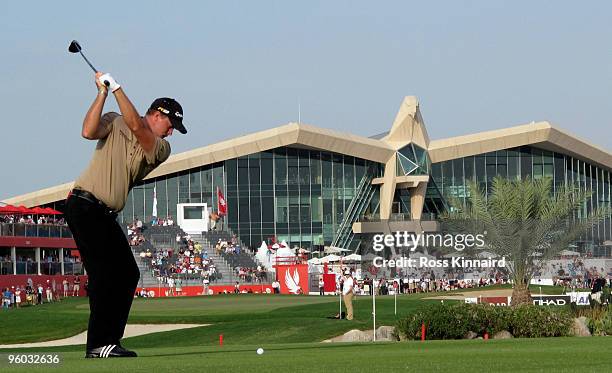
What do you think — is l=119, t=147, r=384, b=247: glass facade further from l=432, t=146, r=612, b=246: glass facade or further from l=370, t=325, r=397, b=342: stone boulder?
l=370, t=325, r=397, b=342: stone boulder

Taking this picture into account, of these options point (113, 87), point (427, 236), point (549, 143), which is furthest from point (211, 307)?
point (549, 143)

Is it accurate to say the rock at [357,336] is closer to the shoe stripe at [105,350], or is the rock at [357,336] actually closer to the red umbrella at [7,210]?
the shoe stripe at [105,350]

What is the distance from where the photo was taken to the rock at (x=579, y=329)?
24.5 meters

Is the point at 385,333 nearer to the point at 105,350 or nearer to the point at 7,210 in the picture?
the point at 105,350

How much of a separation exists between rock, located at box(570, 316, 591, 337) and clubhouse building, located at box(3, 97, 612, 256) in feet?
242

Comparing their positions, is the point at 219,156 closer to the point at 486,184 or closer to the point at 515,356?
the point at 486,184

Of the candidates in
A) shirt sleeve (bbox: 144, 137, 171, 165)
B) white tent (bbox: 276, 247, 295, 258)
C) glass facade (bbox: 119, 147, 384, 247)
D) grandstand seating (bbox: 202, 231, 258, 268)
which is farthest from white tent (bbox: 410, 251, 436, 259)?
shirt sleeve (bbox: 144, 137, 171, 165)

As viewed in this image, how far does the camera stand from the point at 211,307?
52969 millimetres

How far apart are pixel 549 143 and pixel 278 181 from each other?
75.6ft

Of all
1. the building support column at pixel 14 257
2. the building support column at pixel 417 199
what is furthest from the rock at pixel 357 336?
the building support column at pixel 417 199

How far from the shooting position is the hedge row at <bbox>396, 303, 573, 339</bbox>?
2386 centimetres

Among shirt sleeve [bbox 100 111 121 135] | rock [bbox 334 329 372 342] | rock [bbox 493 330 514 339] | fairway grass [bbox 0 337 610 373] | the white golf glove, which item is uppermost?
the white golf glove

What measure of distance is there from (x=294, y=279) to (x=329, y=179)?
28131 mm

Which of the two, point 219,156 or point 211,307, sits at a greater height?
point 219,156
